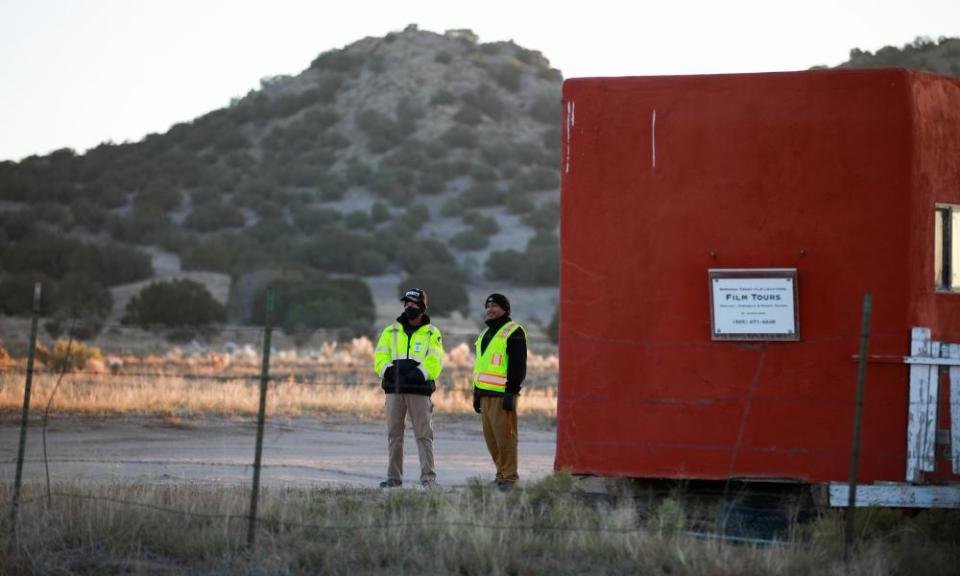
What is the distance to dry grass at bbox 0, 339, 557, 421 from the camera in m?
20.9

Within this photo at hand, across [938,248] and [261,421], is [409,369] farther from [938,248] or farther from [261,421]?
[938,248]

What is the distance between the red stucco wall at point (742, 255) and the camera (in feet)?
38.4

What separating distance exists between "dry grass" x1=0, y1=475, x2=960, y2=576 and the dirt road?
2040 mm

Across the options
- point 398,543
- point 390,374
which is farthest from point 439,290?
point 398,543

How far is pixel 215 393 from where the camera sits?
76.1 feet

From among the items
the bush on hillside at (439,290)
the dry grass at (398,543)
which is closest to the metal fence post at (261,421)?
the dry grass at (398,543)

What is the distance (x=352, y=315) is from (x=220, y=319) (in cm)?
468

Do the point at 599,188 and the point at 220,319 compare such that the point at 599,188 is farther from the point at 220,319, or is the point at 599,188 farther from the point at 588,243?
the point at 220,319

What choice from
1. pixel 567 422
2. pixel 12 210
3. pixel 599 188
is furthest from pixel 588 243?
pixel 12 210

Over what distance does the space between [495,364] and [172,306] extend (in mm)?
33976

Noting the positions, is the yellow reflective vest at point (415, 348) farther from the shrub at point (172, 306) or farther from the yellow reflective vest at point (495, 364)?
the shrub at point (172, 306)

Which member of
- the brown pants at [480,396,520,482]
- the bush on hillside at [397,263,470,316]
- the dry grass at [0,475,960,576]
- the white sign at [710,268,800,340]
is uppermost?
the bush on hillside at [397,263,470,316]

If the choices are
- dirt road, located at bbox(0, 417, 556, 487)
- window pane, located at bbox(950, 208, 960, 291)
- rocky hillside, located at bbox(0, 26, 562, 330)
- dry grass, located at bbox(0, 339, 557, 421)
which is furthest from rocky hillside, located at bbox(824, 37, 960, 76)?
window pane, located at bbox(950, 208, 960, 291)

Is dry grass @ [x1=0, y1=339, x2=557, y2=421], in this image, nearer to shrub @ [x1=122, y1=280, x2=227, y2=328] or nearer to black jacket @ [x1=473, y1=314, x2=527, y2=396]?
black jacket @ [x1=473, y1=314, x2=527, y2=396]
